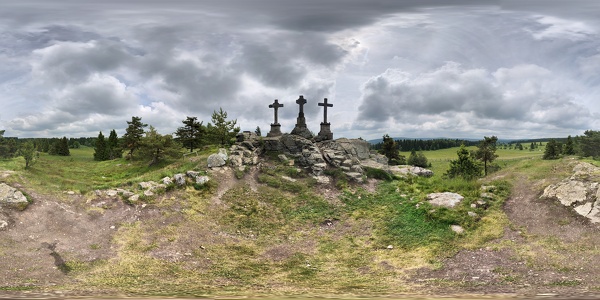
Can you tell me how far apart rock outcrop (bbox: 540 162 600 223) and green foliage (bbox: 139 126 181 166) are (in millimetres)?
34184

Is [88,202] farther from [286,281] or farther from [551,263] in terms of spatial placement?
[551,263]

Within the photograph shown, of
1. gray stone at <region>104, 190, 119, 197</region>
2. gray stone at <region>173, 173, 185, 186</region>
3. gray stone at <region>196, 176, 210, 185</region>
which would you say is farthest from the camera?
gray stone at <region>196, 176, 210, 185</region>

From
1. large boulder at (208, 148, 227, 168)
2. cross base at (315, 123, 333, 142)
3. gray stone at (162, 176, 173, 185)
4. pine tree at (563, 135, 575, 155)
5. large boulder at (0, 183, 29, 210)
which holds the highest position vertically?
cross base at (315, 123, 333, 142)

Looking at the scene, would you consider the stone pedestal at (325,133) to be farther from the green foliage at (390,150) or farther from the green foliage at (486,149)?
the green foliage at (390,150)

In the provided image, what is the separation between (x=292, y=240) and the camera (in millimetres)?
22922

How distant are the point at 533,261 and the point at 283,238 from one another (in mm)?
13801

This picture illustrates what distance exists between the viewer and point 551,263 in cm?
1741

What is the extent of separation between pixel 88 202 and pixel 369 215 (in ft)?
64.7

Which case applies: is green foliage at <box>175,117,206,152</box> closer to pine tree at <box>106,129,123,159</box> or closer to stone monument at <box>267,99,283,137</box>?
stone monument at <box>267,99,283,137</box>

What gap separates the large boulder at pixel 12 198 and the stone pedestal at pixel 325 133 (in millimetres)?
26545

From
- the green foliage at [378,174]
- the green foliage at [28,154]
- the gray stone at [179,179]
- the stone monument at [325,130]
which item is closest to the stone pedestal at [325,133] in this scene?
the stone monument at [325,130]

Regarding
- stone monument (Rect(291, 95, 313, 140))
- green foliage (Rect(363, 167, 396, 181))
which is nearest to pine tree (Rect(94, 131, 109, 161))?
→ stone monument (Rect(291, 95, 313, 140))

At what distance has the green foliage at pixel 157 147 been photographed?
38.6 metres

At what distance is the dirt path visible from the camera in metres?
15.2
